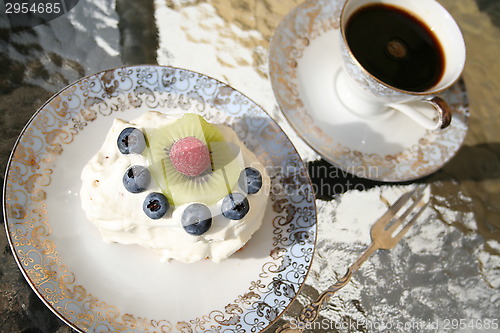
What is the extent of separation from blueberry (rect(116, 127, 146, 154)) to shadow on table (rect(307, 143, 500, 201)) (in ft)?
2.03

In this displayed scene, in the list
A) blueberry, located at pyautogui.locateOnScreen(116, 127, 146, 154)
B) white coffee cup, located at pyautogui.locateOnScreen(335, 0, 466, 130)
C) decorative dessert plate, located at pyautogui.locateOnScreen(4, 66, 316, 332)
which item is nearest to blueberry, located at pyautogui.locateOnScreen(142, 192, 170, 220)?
blueberry, located at pyautogui.locateOnScreen(116, 127, 146, 154)

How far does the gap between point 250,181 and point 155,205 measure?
0.79 ft

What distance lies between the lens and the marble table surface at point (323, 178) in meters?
1.42

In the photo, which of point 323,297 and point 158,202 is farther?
point 323,297

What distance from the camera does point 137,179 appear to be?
105 centimetres

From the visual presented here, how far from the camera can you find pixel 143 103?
1.32m

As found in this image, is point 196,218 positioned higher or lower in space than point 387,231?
higher

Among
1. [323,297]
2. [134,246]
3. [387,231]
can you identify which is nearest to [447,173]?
[387,231]

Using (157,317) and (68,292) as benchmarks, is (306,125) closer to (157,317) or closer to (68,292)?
(157,317)

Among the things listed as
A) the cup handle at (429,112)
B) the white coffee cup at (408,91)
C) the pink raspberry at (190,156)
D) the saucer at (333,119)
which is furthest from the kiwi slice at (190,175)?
the cup handle at (429,112)

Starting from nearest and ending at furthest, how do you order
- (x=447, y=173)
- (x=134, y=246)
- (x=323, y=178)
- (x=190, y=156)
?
(x=190, y=156), (x=134, y=246), (x=323, y=178), (x=447, y=173)

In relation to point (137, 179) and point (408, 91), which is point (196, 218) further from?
point (408, 91)

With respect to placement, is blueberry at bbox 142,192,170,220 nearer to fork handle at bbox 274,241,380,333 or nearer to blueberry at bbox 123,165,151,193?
blueberry at bbox 123,165,151,193

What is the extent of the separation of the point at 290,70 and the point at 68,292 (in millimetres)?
942
